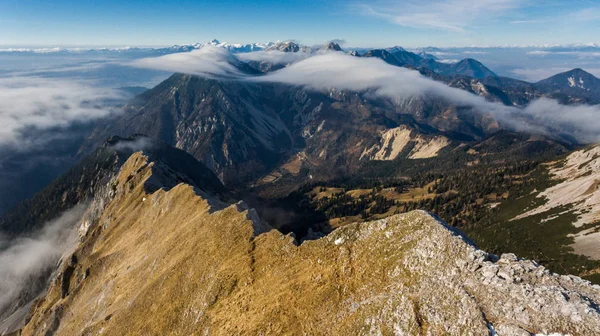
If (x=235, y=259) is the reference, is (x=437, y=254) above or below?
above

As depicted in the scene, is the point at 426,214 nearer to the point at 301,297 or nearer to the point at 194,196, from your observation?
the point at 301,297

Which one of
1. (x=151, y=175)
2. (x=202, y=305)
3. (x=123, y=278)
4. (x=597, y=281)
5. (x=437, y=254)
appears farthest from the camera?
(x=151, y=175)

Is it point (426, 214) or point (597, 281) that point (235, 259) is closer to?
point (426, 214)

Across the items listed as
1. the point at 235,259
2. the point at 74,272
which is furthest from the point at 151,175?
the point at 235,259

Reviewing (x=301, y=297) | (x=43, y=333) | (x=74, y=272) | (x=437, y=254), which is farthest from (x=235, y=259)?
(x=74, y=272)

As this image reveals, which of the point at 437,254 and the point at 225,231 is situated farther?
the point at 225,231

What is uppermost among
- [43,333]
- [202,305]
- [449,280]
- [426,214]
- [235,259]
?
[426,214]

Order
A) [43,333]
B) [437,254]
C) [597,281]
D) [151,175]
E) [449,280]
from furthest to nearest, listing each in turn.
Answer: [151,175] → [597,281] → [43,333] → [437,254] → [449,280]
